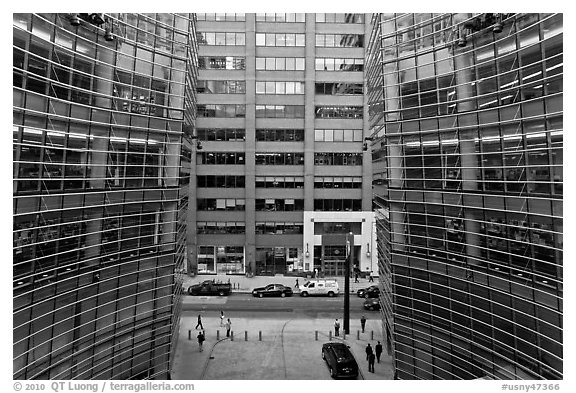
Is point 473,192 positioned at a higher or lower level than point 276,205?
lower

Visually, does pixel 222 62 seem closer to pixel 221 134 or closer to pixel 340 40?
pixel 221 134

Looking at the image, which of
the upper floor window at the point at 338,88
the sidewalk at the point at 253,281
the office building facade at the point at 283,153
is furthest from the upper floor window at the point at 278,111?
the sidewalk at the point at 253,281

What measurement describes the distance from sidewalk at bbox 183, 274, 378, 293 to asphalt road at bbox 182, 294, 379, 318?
1.79 m

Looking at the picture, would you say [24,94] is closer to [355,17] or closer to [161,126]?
[161,126]

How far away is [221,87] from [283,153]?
6999 mm

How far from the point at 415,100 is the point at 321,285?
16391 millimetres

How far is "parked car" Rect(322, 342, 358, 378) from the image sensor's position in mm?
16719

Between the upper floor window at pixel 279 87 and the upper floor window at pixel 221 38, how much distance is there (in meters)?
3.62

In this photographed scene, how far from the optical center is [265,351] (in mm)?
19422

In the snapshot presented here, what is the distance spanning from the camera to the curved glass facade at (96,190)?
34.0ft

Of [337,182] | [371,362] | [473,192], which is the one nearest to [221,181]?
[337,182]

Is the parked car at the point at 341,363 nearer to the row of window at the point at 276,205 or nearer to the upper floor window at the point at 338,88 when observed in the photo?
the row of window at the point at 276,205

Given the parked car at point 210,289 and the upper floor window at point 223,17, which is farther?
the upper floor window at point 223,17

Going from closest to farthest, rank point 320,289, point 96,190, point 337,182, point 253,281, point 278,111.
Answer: point 96,190, point 320,289, point 253,281, point 278,111, point 337,182
